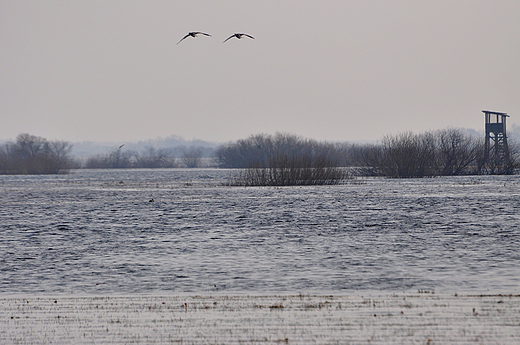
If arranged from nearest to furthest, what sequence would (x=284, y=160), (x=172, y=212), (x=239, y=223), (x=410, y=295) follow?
(x=410, y=295), (x=239, y=223), (x=172, y=212), (x=284, y=160)

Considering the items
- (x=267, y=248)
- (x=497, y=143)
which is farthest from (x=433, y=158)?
(x=267, y=248)

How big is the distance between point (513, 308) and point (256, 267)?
243 inches

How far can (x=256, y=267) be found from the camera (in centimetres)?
1382

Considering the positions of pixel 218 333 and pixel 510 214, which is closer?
pixel 218 333

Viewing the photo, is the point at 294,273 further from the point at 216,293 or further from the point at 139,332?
the point at 139,332

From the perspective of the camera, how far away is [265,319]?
8.80m

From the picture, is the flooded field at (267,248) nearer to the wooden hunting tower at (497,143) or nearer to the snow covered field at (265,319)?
the snow covered field at (265,319)

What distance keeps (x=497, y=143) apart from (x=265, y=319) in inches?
2577

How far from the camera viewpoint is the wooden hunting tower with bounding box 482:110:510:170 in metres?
65.7

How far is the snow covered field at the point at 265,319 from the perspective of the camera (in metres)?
7.87

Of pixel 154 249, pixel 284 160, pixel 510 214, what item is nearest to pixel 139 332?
pixel 154 249

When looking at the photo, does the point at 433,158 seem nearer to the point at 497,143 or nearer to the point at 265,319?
the point at 497,143

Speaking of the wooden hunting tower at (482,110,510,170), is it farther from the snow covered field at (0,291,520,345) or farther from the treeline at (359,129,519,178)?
the snow covered field at (0,291,520,345)

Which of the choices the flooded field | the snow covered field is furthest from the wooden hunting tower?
the snow covered field
